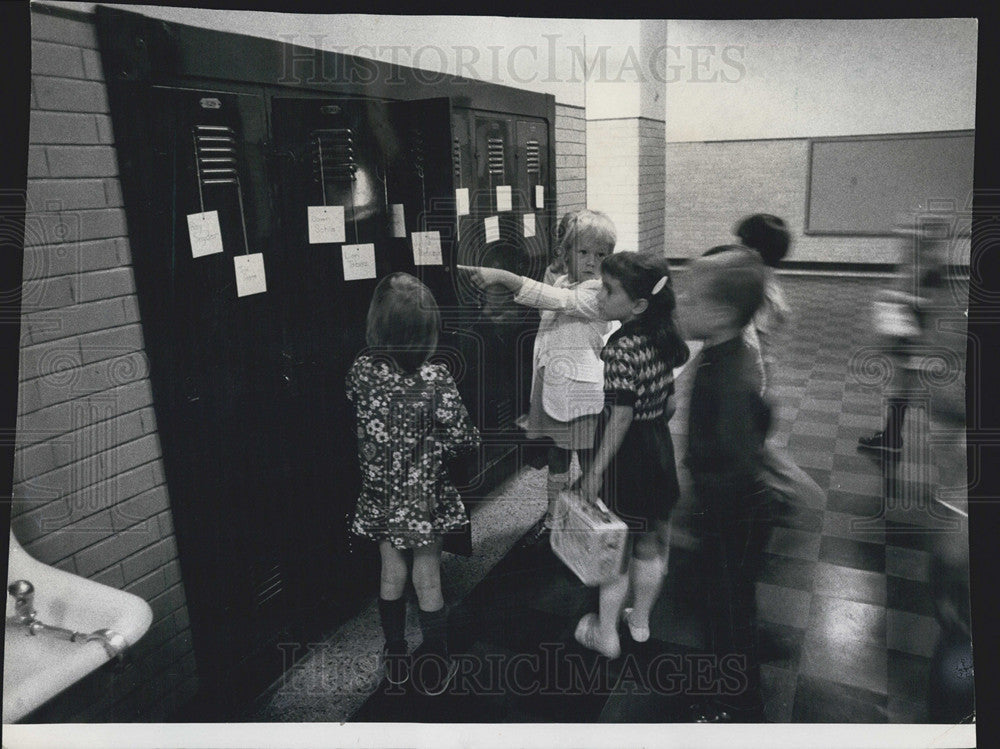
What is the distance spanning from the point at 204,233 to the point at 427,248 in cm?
81

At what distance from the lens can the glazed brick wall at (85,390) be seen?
1394mm

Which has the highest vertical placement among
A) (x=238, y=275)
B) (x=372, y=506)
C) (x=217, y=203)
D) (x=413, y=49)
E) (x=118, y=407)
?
(x=413, y=49)

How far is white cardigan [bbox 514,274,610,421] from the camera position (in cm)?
205

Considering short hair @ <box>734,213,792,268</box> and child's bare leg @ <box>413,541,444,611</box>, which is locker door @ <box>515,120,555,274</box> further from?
child's bare leg @ <box>413,541,444,611</box>

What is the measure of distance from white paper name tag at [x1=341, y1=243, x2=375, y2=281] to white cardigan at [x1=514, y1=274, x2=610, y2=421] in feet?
1.93

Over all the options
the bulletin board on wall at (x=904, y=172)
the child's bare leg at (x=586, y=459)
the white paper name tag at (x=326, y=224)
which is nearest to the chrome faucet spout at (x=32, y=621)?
the white paper name tag at (x=326, y=224)

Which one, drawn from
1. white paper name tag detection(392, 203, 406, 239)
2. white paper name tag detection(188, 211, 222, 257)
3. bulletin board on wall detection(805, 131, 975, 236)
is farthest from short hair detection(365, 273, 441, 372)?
bulletin board on wall detection(805, 131, 975, 236)

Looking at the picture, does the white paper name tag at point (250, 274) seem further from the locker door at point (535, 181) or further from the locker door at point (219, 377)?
the locker door at point (535, 181)

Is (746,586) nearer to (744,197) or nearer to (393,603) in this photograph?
(393,603)

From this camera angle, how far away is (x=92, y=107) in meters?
1.42

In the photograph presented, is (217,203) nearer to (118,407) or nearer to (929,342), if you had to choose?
(118,407)

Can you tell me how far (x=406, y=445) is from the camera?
70.6 inches

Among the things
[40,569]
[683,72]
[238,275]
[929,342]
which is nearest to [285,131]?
[238,275]

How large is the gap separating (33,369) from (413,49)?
3.89 ft
